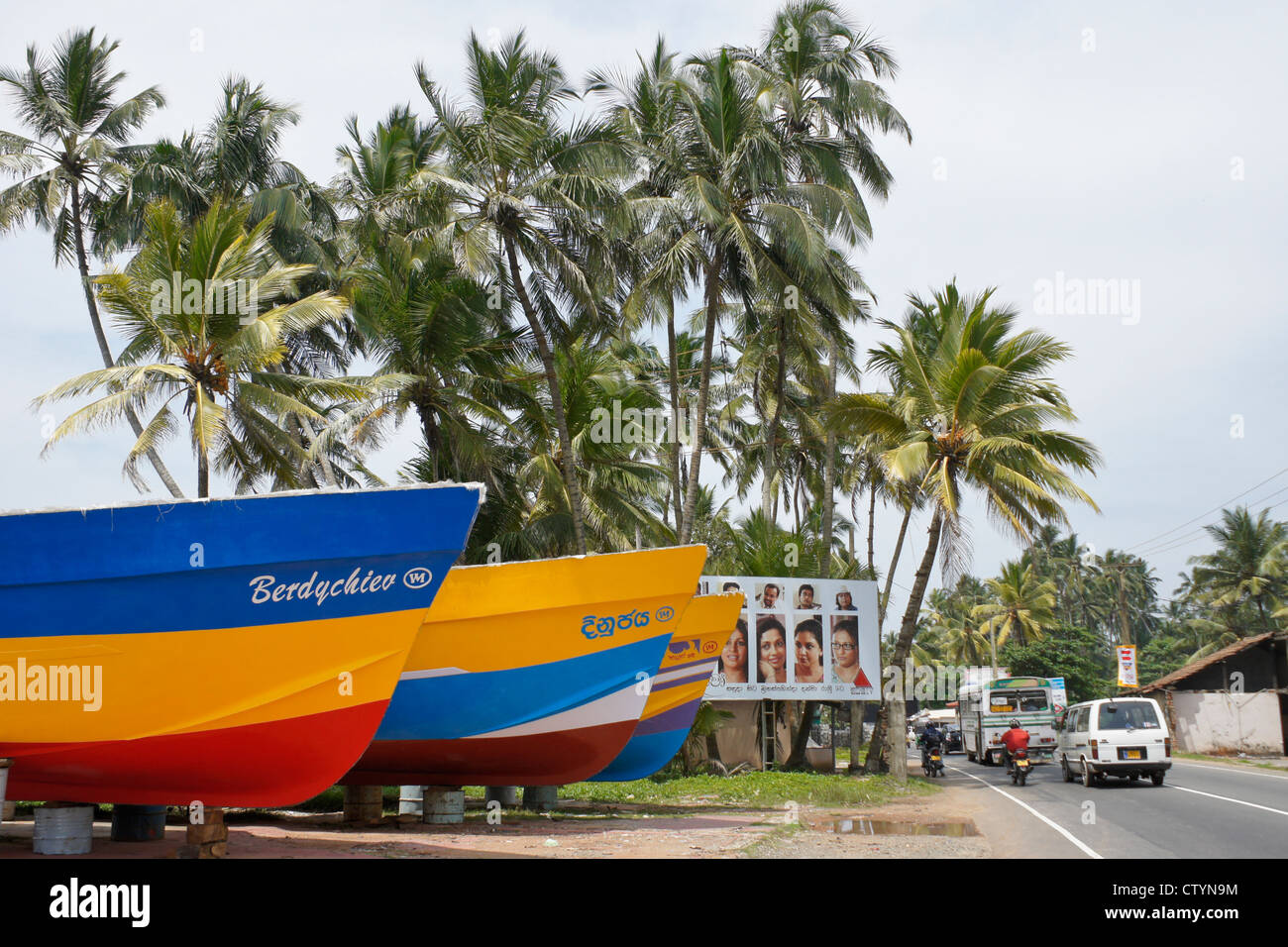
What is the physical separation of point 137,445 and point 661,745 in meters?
8.91

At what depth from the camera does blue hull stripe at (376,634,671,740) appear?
11.0m

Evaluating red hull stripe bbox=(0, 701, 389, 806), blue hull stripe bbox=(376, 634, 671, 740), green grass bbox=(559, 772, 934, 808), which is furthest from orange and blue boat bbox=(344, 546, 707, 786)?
green grass bbox=(559, 772, 934, 808)

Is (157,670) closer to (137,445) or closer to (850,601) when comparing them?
(137,445)

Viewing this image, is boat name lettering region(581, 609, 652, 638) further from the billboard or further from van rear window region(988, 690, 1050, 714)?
the billboard

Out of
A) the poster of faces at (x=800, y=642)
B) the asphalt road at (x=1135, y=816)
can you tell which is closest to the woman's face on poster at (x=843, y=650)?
the poster of faces at (x=800, y=642)

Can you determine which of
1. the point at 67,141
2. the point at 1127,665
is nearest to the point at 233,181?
the point at 67,141

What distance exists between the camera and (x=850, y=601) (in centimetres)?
2300

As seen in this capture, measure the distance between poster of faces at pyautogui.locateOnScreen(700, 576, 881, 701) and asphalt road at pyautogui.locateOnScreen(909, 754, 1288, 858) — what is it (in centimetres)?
316

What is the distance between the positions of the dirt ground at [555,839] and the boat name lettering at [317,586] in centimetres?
211

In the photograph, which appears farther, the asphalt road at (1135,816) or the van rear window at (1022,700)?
the van rear window at (1022,700)

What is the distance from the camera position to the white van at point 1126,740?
17484 millimetres

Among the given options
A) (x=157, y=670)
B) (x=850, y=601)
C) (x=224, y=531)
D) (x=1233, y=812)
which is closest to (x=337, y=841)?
(x=157, y=670)

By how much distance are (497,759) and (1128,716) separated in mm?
11945

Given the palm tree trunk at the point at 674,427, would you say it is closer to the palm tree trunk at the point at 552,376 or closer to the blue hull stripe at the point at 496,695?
the palm tree trunk at the point at 552,376
